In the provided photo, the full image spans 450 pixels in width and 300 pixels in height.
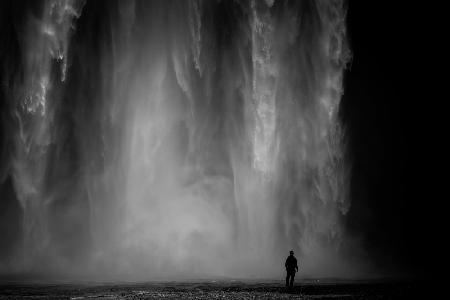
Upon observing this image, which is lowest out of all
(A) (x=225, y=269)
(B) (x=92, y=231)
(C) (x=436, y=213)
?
(A) (x=225, y=269)

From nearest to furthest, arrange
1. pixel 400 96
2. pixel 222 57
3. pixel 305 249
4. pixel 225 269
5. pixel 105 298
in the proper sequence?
pixel 105 298 → pixel 225 269 → pixel 305 249 → pixel 222 57 → pixel 400 96

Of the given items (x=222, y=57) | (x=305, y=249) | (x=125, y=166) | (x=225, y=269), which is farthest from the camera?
(x=222, y=57)

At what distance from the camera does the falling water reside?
47438mm

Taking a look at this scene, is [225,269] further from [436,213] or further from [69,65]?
[436,213]

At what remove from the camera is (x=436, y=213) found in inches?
2336

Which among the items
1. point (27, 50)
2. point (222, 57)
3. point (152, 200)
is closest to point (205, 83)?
point (222, 57)

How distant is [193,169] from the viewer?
1971 inches

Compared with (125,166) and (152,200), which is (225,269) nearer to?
(152,200)

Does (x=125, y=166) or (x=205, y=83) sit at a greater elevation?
(x=205, y=83)

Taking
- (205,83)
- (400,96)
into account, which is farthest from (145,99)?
(400,96)

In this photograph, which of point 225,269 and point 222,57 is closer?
point 225,269

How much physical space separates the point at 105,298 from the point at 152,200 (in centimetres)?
2990

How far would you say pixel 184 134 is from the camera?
51.6 m

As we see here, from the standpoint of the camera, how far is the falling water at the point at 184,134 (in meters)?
47.4
